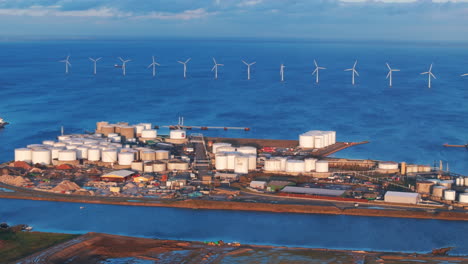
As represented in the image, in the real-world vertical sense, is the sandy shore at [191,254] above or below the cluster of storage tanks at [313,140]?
below

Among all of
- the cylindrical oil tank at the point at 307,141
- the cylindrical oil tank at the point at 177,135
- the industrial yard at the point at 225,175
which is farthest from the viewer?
the cylindrical oil tank at the point at 177,135

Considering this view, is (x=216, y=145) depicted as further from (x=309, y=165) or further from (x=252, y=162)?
(x=309, y=165)

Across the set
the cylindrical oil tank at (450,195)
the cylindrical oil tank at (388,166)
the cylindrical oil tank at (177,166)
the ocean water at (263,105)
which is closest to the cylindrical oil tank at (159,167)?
the cylindrical oil tank at (177,166)

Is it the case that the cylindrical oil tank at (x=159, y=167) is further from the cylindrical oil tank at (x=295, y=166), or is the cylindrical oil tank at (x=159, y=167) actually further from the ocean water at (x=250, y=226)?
the cylindrical oil tank at (x=295, y=166)

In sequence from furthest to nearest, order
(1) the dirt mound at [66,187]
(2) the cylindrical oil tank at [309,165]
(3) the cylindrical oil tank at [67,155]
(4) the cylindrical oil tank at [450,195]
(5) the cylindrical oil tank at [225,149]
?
(5) the cylindrical oil tank at [225,149], (3) the cylindrical oil tank at [67,155], (2) the cylindrical oil tank at [309,165], (1) the dirt mound at [66,187], (4) the cylindrical oil tank at [450,195]

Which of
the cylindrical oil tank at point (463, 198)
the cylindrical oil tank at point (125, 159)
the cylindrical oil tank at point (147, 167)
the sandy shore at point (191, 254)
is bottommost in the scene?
the sandy shore at point (191, 254)

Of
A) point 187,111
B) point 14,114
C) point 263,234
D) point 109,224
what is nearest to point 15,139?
point 14,114

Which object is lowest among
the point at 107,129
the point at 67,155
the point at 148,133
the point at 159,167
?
the point at 159,167

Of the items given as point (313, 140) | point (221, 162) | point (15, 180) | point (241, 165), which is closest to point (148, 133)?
point (221, 162)
